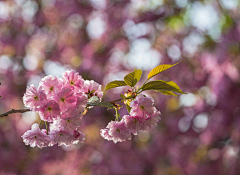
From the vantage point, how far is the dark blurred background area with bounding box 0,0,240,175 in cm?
303

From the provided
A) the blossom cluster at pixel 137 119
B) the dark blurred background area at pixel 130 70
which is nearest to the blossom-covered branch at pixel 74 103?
the blossom cluster at pixel 137 119

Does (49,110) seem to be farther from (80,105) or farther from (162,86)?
(162,86)

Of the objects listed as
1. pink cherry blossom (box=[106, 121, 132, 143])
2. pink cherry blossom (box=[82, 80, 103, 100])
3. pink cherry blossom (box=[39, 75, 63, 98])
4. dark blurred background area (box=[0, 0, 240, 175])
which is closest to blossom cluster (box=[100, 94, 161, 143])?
pink cherry blossom (box=[106, 121, 132, 143])

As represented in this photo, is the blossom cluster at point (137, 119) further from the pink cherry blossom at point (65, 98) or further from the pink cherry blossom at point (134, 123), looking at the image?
the pink cherry blossom at point (65, 98)

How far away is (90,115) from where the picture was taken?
136 inches

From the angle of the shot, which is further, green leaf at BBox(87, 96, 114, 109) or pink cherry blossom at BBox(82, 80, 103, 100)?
pink cherry blossom at BBox(82, 80, 103, 100)

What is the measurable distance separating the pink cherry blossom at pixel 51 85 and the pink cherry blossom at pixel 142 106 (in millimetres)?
224

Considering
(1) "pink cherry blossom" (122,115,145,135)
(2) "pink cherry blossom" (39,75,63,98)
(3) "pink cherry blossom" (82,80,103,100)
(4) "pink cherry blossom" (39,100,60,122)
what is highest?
(3) "pink cherry blossom" (82,80,103,100)

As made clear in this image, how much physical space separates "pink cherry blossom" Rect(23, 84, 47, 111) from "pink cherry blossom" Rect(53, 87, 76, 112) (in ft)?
0.12

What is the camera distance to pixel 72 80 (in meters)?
0.79

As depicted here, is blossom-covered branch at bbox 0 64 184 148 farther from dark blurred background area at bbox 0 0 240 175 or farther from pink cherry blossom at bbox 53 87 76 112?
dark blurred background area at bbox 0 0 240 175

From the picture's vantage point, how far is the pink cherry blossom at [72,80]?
79cm

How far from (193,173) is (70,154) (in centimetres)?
179

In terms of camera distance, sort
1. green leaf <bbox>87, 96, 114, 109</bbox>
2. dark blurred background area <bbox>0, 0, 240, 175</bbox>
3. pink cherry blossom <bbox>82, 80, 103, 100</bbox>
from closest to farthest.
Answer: green leaf <bbox>87, 96, 114, 109</bbox>
pink cherry blossom <bbox>82, 80, 103, 100</bbox>
dark blurred background area <bbox>0, 0, 240, 175</bbox>
